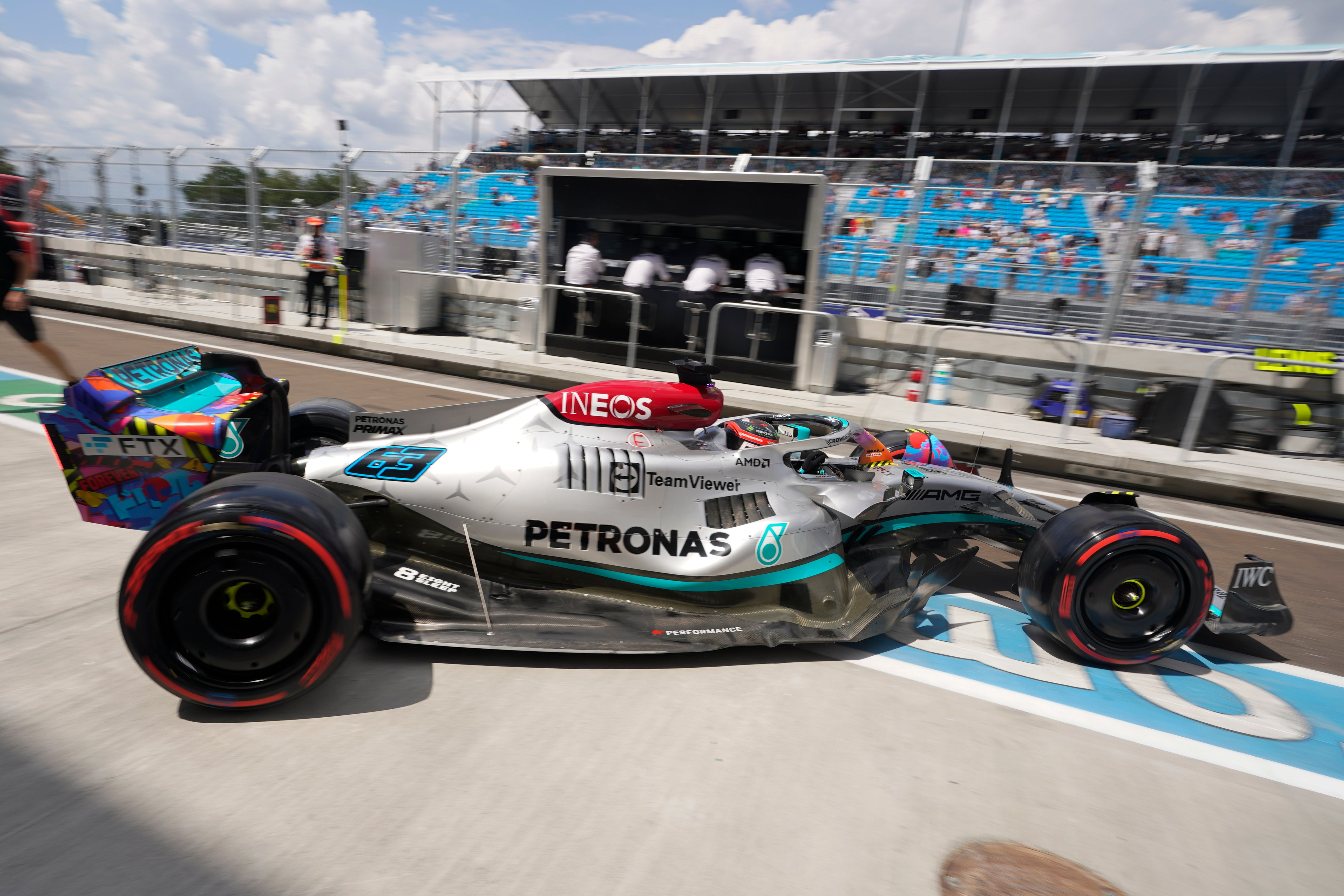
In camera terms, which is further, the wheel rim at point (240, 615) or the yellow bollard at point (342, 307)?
the yellow bollard at point (342, 307)

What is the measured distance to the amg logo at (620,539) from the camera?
335 cm

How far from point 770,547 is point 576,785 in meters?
→ 1.50

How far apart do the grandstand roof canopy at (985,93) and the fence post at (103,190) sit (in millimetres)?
12142

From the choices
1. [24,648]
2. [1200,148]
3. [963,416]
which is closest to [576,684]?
[24,648]

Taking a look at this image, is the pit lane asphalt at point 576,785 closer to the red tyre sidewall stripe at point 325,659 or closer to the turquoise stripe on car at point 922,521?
the red tyre sidewall stripe at point 325,659

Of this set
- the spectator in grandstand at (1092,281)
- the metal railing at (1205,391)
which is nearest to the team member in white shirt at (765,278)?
the spectator in grandstand at (1092,281)

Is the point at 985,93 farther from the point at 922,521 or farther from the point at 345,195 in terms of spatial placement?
the point at 922,521

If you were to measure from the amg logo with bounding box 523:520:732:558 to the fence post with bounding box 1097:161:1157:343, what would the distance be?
30.5 feet

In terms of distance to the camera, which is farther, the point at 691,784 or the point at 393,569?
the point at 393,569

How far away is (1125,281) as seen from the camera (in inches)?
404

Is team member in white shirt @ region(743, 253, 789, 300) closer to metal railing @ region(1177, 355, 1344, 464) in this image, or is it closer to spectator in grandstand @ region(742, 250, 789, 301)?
spectator in grandstand @ region(742, 250, 789, 301)

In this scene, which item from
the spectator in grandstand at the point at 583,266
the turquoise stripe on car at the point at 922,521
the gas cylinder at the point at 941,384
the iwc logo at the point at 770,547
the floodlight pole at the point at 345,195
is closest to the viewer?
the iwc logo at the point at 770,547

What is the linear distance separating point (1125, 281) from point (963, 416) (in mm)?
3249

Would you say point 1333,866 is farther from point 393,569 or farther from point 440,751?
point 393,569
